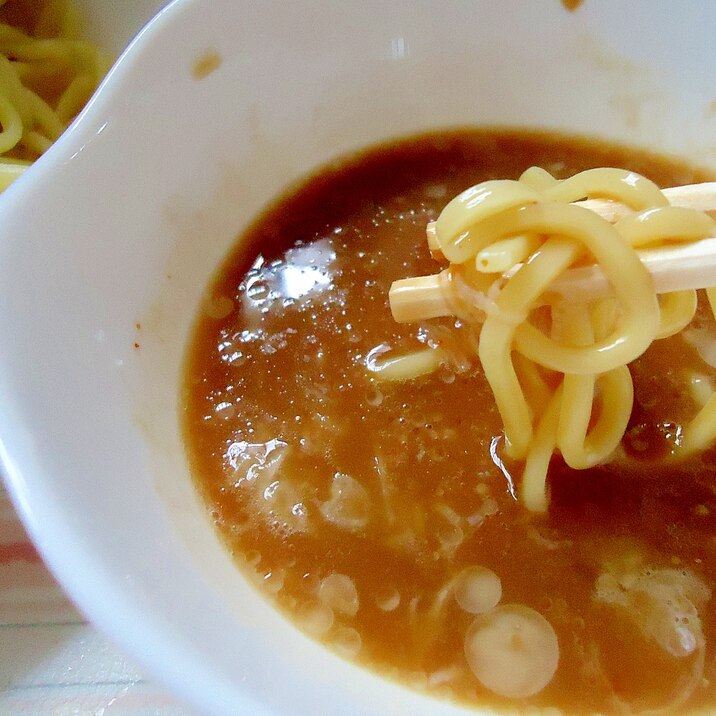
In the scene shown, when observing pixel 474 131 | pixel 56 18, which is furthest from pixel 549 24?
pixel 56 18

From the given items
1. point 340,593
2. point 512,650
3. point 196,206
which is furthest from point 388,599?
point 196,206

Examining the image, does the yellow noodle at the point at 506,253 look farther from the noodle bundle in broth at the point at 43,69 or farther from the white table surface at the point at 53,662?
the noodle bundle in broth at the point at 43,69

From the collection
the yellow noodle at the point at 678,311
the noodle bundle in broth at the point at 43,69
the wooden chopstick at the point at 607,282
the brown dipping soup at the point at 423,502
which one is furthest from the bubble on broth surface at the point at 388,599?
the noodle bundle in broth at the point at 43,69

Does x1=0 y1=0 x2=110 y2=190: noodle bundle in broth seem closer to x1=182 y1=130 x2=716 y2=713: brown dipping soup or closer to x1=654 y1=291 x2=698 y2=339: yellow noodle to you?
x1=182 y1=130 x2=716 y2=713: brown dipping soup

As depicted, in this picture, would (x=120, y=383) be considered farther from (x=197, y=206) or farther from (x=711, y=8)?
(x=711, y=8)

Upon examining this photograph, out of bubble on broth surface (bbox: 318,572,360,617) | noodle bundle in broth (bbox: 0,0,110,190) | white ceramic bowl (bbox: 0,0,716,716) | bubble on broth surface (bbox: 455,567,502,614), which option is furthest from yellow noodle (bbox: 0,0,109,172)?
bubble on broth surface (bbox: 455,567,502,614)

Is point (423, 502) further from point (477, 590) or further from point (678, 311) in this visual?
point (678, 311)
